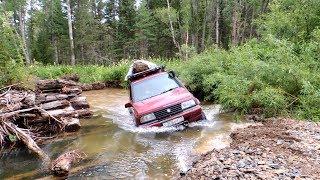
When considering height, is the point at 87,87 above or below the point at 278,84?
below

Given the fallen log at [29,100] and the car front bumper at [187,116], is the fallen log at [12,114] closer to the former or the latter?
the fallen log at [29,100]

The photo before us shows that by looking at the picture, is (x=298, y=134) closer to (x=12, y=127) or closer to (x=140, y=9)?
(x=12, y=127)

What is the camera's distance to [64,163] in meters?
7.40

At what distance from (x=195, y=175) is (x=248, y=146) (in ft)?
5.00

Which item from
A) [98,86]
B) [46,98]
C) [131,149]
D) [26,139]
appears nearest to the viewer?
[131,149]

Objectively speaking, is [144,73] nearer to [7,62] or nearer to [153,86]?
[153,86]

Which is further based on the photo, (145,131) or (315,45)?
(315,45)

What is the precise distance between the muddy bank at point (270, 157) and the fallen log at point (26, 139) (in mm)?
3819

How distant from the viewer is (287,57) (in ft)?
33.3

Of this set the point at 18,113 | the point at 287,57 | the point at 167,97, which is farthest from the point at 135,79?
the point at 287,57

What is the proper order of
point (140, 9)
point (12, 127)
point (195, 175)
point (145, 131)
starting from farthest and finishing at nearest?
point (140, 9) → point (145, 131) → point (12, 127) → point (195, 175)

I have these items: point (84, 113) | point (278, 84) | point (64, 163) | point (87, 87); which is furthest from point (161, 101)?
point (87, 87)

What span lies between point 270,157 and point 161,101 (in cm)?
442

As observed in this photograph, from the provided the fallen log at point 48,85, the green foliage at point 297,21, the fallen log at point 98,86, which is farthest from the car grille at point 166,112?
the fallen log at point 98,86
